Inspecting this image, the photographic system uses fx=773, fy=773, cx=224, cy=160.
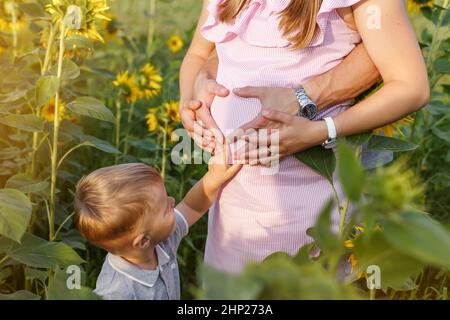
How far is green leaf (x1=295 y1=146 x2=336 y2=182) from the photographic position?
1.38 m

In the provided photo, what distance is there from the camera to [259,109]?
4.61ft

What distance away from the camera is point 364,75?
1.38 meters

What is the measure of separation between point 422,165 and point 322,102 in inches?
38.1

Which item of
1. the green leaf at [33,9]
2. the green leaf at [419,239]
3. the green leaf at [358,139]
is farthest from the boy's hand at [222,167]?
the green leaf at [419,239]

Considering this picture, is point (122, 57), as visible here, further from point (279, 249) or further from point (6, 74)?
point (279, 249)

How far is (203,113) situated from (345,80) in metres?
0.28

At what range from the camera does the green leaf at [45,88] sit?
1.54 meters

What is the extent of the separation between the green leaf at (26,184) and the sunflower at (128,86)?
2.50ft

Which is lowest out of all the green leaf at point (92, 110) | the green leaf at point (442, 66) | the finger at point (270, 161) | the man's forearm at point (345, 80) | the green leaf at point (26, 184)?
the green leaf at point (26, 184)

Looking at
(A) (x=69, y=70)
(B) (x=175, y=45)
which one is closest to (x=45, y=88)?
(A) (x=69, y=70)

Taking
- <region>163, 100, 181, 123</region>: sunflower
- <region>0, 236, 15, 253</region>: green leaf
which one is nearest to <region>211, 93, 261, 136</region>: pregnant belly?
<region>0, 236, 15, 253</region>: green leaf

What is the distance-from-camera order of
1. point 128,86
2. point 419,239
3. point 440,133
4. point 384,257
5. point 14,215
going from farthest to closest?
point 128,86
point 440,133
point 14,215
point 384,257
point 419,239

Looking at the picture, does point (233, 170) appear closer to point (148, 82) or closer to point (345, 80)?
point (345, 80)

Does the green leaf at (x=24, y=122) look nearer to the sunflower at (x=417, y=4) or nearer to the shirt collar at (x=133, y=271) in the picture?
the shirt collar at (x=133, y=271)
